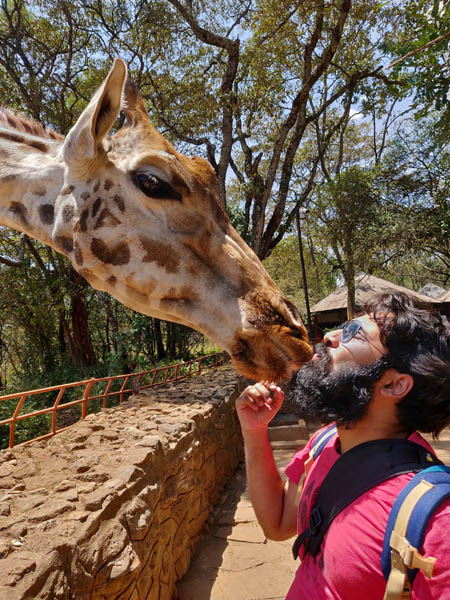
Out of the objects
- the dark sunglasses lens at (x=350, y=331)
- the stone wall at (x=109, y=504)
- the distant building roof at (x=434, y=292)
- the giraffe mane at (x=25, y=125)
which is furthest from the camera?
the distant building roof at (x=434, y=292)

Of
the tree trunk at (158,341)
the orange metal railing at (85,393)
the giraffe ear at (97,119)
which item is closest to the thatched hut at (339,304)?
the orange metal railing at (85,393)

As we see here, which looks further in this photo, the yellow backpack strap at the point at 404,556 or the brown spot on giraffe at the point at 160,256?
the brown spot on giraffe at the point at 160,256

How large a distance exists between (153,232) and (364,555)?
1254 millimetres

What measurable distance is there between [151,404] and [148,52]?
32.7 ft

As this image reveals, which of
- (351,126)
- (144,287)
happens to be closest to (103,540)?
(144,287)

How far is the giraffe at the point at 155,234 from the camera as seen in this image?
4.70 feet

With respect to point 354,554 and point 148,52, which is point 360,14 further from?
point 354,554

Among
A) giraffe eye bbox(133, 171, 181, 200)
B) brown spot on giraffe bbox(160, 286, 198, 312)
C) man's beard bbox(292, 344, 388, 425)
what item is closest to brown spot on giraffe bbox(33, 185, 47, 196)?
giraffe eye bbox(133, 171, 181, 200)

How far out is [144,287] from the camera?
153cm

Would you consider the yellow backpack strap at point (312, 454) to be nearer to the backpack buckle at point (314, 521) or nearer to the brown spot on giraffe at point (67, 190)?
the backpack buckle at point (314, 521)

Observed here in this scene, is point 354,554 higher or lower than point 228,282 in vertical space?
lower

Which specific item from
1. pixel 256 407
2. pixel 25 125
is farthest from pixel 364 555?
pixel 25 125

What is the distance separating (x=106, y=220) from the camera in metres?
1.57

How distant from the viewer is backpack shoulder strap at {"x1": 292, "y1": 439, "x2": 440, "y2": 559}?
4.10ft
